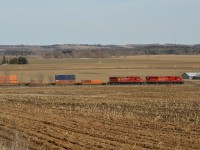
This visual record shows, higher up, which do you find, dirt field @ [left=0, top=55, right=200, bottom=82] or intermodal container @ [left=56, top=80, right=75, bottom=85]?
intermodal container @ [left=56, top=80, right=75, bottom=85]

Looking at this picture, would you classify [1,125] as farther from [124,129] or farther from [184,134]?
[184,134]

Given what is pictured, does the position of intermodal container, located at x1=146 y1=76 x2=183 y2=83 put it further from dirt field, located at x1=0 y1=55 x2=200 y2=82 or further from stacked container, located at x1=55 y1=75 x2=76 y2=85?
stacked container, located at x1=55 y1=75 x2=76 y2=85

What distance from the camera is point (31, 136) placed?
2048cm

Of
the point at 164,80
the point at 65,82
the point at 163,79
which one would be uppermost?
the point at 163,79

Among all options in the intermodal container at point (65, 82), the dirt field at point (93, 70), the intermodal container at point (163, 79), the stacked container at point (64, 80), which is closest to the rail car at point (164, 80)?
the intermodal container at point (163, 79)

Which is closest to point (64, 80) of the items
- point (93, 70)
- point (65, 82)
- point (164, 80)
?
point (65, 82)

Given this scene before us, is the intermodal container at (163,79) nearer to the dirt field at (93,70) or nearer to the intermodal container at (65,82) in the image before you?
the dirt field at (93,70)

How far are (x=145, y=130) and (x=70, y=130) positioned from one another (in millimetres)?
3471

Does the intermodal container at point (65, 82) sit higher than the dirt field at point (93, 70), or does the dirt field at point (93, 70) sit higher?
the intermodal container at point (65, 82)

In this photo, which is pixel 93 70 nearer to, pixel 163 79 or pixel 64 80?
pixel 64 80

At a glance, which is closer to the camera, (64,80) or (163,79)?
(163,79)

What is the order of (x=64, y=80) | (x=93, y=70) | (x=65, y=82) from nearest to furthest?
(x=65, y=82) → (x=64, y=80) → (x=93, y=70)

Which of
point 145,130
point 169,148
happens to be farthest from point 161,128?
point 169,148

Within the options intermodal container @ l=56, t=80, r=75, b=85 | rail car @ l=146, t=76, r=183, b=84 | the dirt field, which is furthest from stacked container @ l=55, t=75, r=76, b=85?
rail car @ l=146, t=76, r=183, b=84
